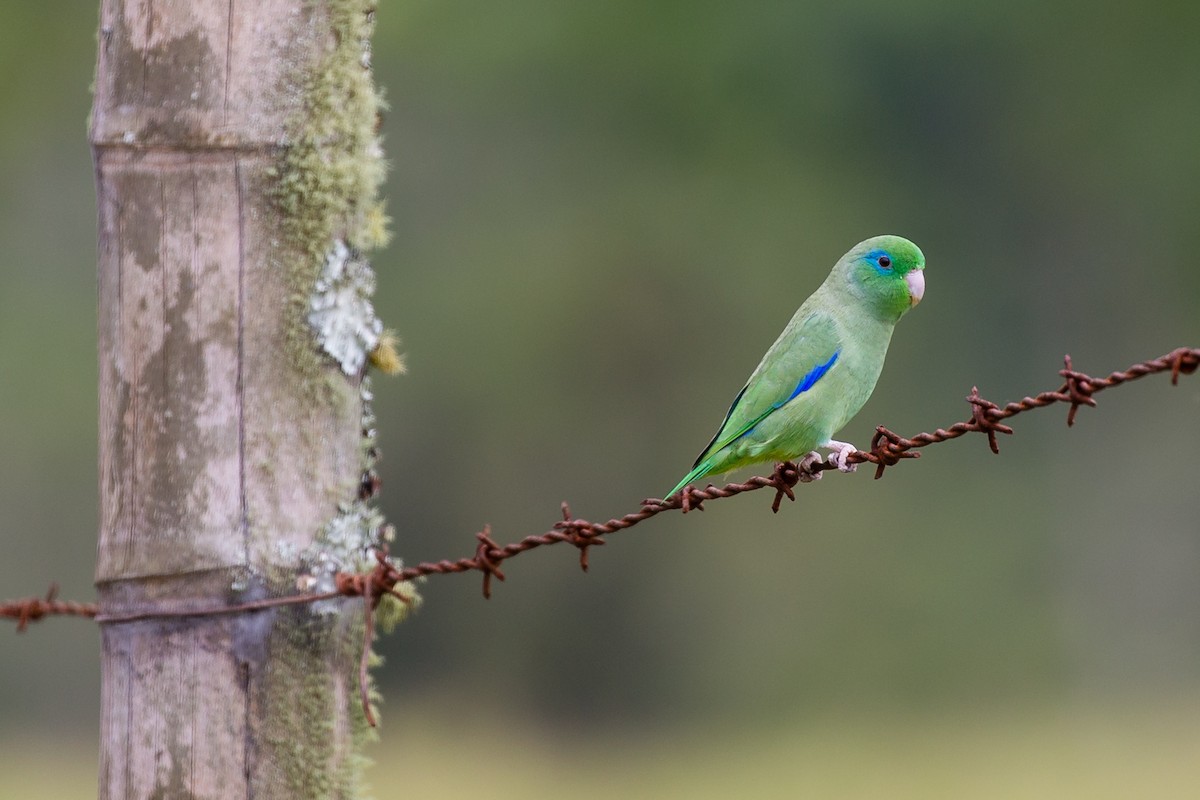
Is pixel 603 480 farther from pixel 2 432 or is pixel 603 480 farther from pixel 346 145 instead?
pixel 346 145

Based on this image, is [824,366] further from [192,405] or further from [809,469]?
[192,405]

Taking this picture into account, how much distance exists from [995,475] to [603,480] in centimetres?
524

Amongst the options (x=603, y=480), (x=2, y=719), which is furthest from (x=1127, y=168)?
(x=2, y=719)

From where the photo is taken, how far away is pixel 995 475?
1781 cm

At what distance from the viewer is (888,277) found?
4445 millimetres

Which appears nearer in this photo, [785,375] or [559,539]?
[559,539]

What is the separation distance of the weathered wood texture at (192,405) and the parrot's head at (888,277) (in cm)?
202

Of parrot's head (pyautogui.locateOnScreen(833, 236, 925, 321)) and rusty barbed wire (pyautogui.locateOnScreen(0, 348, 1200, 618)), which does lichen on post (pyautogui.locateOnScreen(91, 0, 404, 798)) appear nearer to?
rusty barbed wire (pyautogui.locateOnScreen(0, 348, 1200, 618))

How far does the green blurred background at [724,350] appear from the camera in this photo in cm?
1571

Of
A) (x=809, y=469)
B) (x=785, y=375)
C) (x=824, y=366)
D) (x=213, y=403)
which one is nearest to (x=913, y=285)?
(x=824, y=366)

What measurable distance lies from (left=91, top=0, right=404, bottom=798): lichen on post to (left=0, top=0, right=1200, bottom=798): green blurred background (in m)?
11.1

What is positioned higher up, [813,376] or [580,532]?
[813,376]

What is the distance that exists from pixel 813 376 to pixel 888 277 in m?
0.44

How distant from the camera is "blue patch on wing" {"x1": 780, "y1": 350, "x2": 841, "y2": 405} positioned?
13.9 feet
